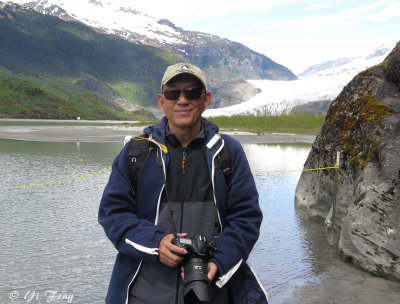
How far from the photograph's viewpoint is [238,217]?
2.20m

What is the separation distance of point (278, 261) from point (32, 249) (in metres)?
3.40

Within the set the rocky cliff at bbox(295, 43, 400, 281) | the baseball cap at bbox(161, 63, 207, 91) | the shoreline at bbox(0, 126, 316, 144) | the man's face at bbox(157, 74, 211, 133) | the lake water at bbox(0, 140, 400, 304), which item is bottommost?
the shoreline at bbox(0, 126, 316, 144)

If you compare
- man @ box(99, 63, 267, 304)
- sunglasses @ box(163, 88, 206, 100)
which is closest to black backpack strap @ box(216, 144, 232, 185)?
man @ box(99, 63, 267, 304)

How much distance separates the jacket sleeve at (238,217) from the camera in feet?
6.96

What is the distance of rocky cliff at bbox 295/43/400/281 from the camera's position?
532 cm

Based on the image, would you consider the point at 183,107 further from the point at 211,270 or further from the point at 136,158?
the point at 211,270

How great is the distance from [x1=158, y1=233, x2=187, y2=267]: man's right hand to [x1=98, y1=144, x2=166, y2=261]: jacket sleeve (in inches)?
1.1

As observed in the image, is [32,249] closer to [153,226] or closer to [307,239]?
[307,239]

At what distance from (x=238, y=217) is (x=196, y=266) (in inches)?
13.9

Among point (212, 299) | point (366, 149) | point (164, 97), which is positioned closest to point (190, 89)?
point (164, 97)

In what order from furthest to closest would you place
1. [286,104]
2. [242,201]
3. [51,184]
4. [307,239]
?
1. [286,104]
2. [51,184]
3. [307,239]
4. [242,201]

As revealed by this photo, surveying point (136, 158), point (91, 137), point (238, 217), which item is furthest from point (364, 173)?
point (91, 137)

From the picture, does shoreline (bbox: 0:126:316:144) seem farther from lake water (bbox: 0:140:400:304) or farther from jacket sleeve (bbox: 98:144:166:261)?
jacket sleeve (bbox: 98:144:166:261)

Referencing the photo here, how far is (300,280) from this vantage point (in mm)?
5340
